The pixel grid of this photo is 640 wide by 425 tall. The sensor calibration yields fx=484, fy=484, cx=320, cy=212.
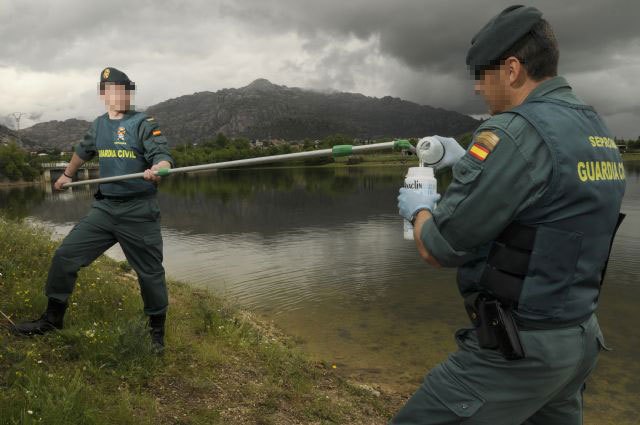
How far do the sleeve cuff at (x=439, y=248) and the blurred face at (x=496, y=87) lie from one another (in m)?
0.67

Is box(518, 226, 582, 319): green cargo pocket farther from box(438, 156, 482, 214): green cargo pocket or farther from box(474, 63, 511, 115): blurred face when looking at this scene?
box(474, 63, 511, 115): blurred face

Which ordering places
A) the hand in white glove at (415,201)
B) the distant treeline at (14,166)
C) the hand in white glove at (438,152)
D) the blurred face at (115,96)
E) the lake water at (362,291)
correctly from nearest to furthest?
the hand in white glove at (415,201) < the hand in white glove at (438,152) < the blurred face at (115,96) < the lake water at (362,291) < the distant treeline at (14,166)

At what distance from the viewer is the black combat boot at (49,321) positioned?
15.8 feet

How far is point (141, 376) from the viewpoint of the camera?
14.5 feet

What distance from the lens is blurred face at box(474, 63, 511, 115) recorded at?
2.26 meters

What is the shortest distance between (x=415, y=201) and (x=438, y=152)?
13.9 inches

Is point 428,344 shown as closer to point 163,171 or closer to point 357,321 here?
point 357,321

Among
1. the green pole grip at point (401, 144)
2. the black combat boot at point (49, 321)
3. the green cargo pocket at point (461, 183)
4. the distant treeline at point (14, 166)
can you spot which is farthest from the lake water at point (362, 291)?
the distant treeline at point (14, 166)

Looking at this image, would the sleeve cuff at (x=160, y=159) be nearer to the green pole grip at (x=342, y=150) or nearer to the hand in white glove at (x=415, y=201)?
the green pole grip at (x=342, y=150)

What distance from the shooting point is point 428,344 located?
30.7ft

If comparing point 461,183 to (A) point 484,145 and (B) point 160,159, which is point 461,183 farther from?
(B) point 160,159

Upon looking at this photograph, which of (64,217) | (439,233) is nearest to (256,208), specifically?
(64,217)

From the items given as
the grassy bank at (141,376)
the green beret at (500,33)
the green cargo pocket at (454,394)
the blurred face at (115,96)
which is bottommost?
the grassy bank at (141,376)

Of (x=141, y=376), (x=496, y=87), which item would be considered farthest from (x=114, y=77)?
(x=496, y=87)
